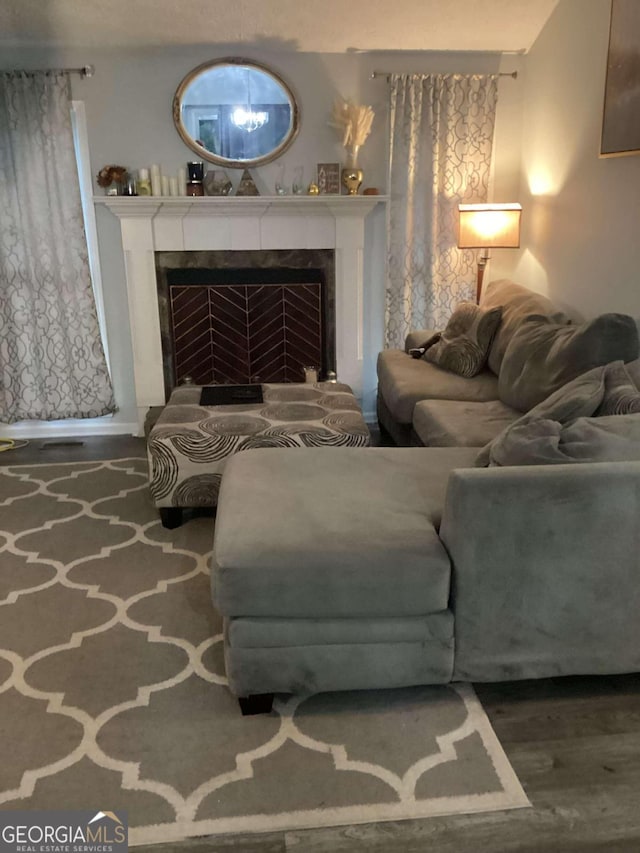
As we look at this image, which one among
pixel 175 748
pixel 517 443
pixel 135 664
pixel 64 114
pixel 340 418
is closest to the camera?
pixel 175 748

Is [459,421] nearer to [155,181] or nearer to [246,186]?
[246,186]

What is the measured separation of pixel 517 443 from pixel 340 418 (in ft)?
4.49

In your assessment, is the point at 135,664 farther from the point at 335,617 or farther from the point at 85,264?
the point at 85,264

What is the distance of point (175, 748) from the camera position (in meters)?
1.87

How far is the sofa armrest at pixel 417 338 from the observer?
436cm

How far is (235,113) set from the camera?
4.32m

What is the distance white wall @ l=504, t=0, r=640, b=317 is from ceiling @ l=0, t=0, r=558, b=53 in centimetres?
31

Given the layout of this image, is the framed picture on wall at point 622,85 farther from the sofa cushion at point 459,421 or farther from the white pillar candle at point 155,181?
the white pillar candle at point 155,181

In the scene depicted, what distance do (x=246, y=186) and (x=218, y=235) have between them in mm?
344

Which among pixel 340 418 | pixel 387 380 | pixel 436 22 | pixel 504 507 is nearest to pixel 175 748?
pixel 504 507

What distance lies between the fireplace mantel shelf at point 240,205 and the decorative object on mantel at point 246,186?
0.06 metres

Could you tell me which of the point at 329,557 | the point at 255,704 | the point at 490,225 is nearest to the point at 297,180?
the point at 490,225

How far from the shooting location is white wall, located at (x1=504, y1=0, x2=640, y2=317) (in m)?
3.37

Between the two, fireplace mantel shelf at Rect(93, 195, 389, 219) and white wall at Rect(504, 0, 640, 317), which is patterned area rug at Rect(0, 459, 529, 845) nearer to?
white wall at Rect(504, 0, 640, 317)
